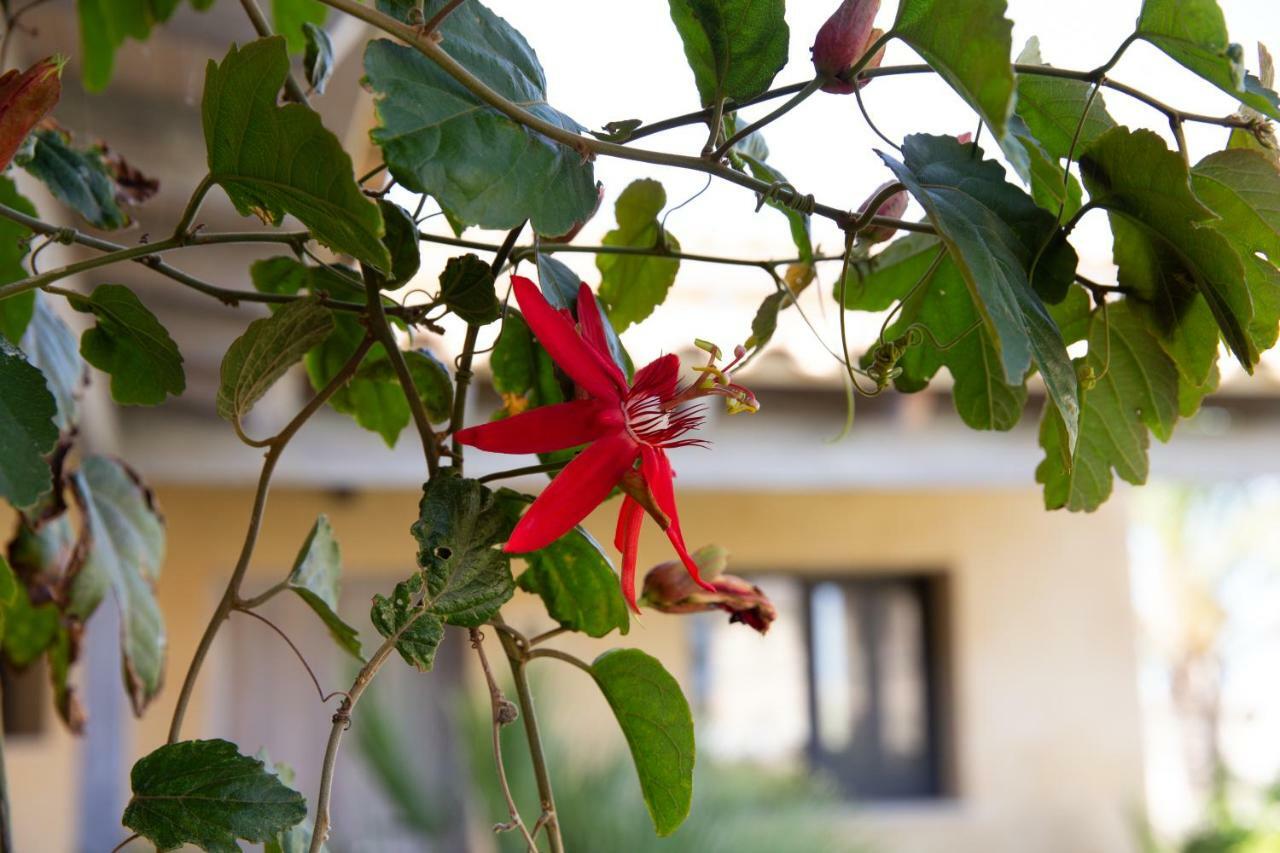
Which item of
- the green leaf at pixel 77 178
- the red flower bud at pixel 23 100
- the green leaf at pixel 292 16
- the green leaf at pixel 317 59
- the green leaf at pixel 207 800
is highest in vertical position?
the green leaf at pixel 292 16

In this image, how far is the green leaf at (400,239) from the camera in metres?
0.48

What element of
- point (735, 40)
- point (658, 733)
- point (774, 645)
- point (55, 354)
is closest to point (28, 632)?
point (55, 354)

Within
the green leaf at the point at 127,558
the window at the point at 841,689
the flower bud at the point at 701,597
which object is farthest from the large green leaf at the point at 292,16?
the window at the point at 841,689

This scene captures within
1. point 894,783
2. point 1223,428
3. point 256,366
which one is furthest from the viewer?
point 894,783

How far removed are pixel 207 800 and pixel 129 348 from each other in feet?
0.81

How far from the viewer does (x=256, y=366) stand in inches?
19.8

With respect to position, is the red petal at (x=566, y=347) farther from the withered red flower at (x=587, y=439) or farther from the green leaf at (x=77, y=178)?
the green leaf at (x=77, y=178)

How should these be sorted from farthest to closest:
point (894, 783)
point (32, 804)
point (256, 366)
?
point (894, 783) < point (32, 804) < point (256, 366)

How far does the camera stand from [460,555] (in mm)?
441

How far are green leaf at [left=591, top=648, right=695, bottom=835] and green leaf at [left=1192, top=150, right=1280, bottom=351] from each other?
258 mm

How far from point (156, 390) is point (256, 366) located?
131 mm

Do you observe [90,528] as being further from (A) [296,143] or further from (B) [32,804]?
(B) [32,804]

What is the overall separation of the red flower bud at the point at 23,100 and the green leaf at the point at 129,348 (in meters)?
0.09

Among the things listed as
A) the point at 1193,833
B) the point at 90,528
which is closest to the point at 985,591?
the point at 1193,833
